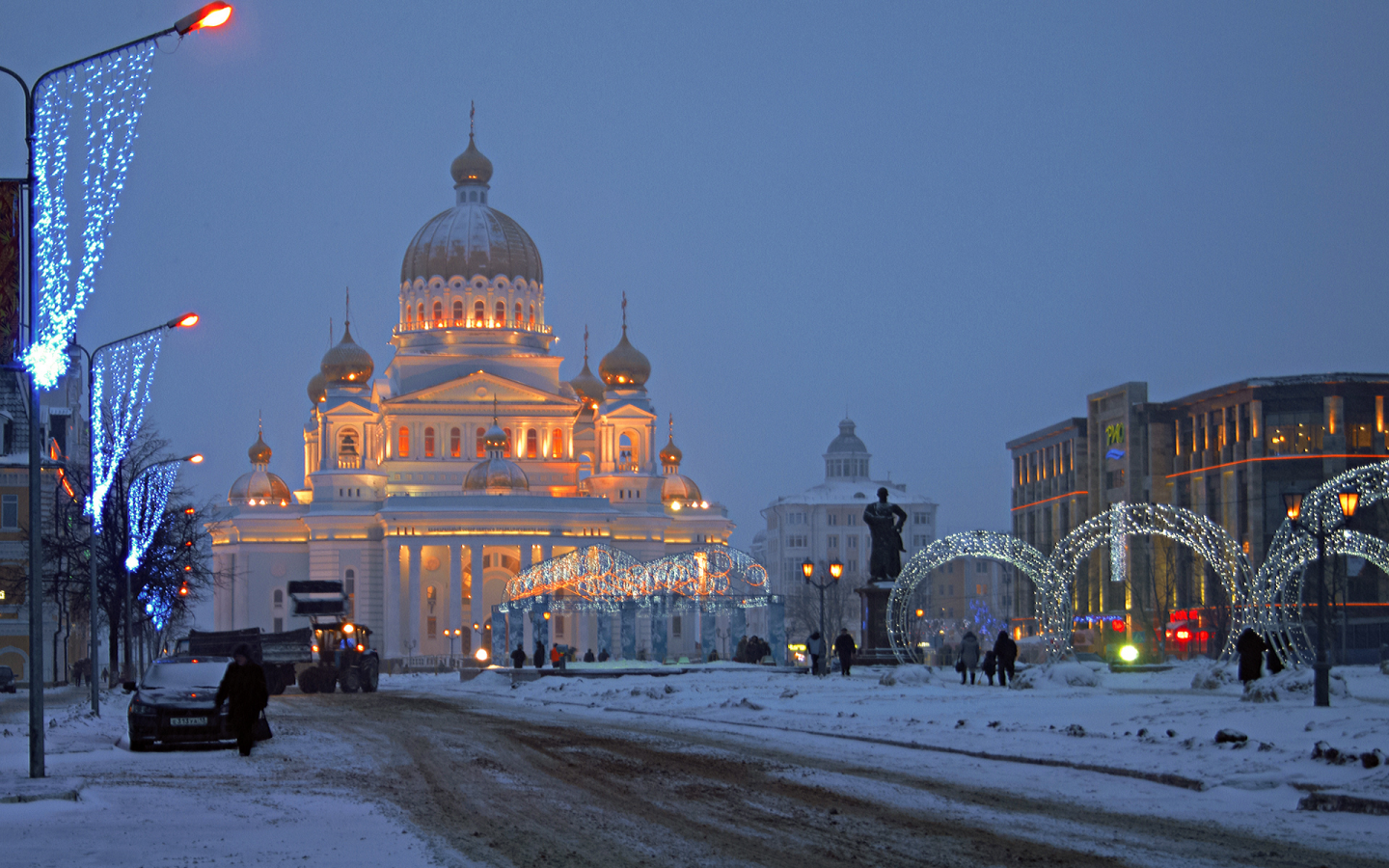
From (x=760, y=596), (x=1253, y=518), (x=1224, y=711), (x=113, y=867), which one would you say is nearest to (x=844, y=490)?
(x=1253, y=518)

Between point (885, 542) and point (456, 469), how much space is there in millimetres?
71310

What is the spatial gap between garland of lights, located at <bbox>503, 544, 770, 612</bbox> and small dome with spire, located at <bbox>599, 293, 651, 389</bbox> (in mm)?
33194

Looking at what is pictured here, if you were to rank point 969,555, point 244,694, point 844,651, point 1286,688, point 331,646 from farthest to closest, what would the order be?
point 331,646
point 969,555
point 844,651
point 1286,688
point 244,694

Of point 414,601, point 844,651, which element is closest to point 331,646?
point 844,651

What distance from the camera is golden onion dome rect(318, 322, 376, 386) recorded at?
114625 mm

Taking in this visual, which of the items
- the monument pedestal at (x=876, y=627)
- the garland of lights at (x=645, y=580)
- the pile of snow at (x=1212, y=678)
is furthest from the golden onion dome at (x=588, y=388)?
the pile of snow at (x=1212, y=678)

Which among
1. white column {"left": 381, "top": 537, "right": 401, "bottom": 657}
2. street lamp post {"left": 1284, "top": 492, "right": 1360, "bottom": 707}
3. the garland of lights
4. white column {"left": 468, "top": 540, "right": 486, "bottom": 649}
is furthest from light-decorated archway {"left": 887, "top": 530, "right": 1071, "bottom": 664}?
white column {"left": 381, "top": 537, "right": 401, "bottom": 657}

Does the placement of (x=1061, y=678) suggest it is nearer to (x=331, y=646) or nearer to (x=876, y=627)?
(x=876, y=627)

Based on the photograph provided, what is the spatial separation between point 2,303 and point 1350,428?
246ft

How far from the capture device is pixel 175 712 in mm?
25094

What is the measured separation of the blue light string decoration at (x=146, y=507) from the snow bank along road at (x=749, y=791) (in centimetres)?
1565

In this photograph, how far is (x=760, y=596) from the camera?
62344 millimetres

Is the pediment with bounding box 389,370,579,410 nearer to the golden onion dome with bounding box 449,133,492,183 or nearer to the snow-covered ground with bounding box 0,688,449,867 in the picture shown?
the golden onion dome with bounding box 449,133,492,183

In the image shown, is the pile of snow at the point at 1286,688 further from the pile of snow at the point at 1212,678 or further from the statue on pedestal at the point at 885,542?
the statue on pedestal at the point at 885,542
